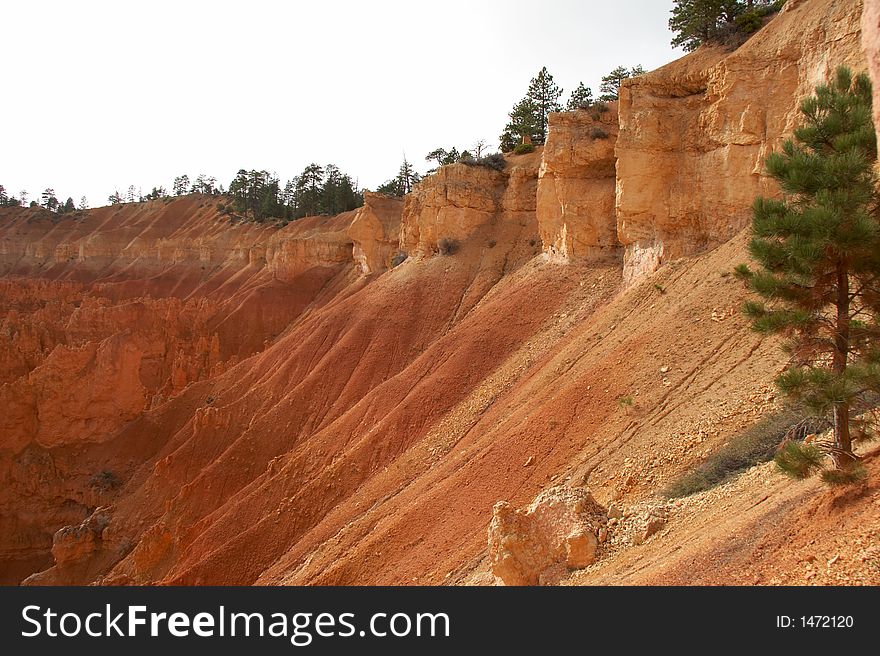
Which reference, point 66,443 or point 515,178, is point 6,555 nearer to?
point 66,443

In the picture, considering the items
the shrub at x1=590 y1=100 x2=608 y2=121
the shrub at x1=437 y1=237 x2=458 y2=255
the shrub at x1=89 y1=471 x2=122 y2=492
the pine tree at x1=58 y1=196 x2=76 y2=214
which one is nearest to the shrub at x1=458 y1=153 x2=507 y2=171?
the shrub at x1=437 y1=237 x2=458 y2=255

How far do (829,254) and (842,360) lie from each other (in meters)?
1.38

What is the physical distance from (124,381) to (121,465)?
5838 mm

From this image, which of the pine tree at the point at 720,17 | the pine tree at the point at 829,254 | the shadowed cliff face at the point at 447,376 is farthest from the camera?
the pine tree at the point at 720,17

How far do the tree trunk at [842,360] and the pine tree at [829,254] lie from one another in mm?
12

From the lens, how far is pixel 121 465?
28.2 meters

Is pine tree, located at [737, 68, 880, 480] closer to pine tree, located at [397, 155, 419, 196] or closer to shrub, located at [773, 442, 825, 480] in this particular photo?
shrub, located at [773, 442, 825, 480]

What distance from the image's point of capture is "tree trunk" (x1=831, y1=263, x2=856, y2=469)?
6582 mm

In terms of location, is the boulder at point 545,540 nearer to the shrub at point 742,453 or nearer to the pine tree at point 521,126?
the shrub at point 742,453

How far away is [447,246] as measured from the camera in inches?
1270

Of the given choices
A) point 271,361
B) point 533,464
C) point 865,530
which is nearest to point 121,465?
point 271,361

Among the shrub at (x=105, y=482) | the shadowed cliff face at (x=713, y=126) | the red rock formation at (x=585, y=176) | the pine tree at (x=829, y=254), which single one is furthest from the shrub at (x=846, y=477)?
the shrub at (x=105, y=482)

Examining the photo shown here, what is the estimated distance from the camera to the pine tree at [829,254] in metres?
6.45

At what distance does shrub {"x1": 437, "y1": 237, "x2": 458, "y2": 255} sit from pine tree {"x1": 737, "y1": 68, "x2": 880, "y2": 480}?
24.9m
